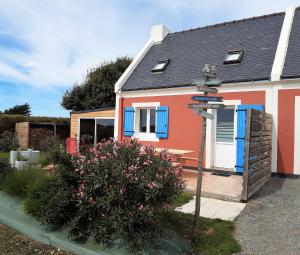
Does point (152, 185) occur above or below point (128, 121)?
below

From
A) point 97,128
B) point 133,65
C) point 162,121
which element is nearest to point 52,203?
point 162,121

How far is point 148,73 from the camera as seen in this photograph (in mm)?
13664

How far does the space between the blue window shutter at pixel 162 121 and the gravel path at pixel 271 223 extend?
5.04 metres

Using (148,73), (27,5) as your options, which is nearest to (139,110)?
(148,73)

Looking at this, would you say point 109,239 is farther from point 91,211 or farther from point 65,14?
point 65,14

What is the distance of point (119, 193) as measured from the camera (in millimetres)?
3906

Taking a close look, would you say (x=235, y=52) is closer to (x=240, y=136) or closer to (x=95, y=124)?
(x=240, y=136)

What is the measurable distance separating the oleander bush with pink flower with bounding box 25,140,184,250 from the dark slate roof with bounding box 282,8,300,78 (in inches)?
265

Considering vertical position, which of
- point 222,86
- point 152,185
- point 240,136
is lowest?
point 152,185

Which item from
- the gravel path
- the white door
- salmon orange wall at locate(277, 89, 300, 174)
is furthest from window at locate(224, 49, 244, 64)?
the gravel path

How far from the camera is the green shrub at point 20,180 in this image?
5793mm

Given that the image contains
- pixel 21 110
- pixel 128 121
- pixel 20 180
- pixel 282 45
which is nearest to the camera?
pixel 20 180

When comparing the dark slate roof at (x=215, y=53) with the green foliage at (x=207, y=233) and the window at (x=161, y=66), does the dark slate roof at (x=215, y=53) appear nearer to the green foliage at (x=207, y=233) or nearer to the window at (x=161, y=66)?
the window at (x=161, y=66)

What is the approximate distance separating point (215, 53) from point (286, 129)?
4.56 m
